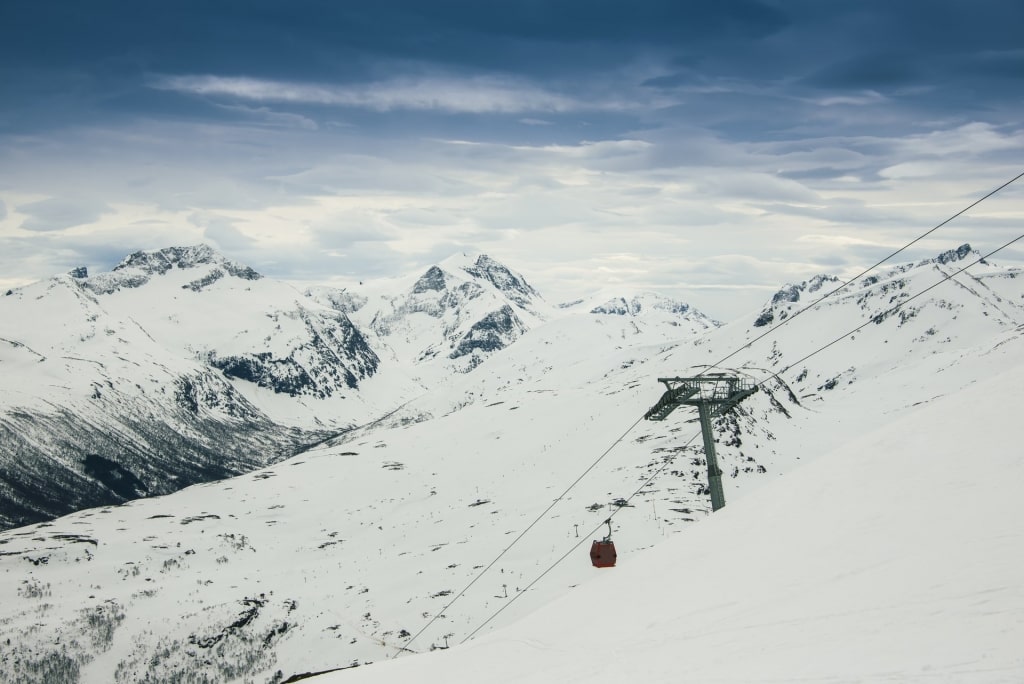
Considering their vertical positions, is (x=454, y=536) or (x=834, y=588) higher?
(x=834, y=588)

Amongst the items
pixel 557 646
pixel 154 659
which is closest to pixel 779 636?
pixel 557 646

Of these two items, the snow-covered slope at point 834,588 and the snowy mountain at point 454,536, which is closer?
the snow-covered slope at point 834,588

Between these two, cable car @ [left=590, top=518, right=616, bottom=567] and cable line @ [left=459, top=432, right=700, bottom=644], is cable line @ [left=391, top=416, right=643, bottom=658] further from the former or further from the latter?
cable car @ [left=590, top=518, right=616, bottom=567]

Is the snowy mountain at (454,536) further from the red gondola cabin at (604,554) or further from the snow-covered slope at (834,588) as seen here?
the red gondola cabin at (604,554)

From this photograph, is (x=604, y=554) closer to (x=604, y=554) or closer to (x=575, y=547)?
(x=604, y=554)

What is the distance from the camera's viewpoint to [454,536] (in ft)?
226

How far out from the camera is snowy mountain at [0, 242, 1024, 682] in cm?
1772

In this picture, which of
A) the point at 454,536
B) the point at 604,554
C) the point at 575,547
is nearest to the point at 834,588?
the point at 604,554

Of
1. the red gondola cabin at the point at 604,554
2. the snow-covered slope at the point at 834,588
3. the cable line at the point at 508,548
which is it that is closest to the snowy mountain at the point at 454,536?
the snow-covered slope at the point at 834,588

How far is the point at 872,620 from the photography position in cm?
1123

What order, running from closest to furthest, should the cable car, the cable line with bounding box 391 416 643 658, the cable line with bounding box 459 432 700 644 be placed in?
the cable car < the cable line with bounding box 459 432 700 644 < the cable line with bounding box 391 416 643 658

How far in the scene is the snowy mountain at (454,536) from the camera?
17.7 m

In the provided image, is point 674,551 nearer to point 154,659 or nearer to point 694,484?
point 694,484

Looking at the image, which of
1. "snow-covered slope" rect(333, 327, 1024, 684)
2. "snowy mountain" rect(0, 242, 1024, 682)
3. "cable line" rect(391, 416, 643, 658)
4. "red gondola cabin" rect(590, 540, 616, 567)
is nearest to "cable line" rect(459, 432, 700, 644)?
"snowy mountain" rect(0, 242, 1024, 682)
